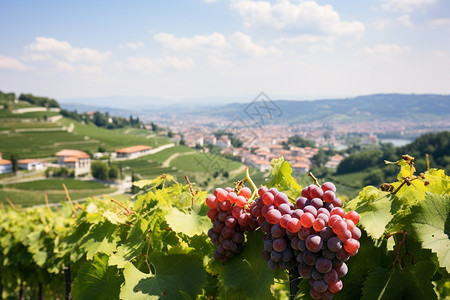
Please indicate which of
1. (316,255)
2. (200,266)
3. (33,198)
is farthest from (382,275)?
(33,198)

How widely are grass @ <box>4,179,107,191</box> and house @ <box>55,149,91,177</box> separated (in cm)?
284

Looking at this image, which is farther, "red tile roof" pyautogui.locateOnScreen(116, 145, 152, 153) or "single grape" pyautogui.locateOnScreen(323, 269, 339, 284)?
"red tile roof" pyautogui.locateOnScreen(116, 145, 152, 153)

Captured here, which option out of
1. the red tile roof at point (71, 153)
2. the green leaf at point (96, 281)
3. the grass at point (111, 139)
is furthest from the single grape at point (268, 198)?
the grass at point (111, 139)

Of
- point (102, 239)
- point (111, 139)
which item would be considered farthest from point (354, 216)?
point (111, 139)

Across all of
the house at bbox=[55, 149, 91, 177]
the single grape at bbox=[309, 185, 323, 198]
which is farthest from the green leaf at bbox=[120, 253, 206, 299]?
the house at bbox=[55, 149, 91, 177]

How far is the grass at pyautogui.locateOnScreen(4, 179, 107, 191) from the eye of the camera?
5912cm

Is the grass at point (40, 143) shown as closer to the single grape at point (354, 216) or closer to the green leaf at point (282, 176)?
the green leaf at point (282, 176)

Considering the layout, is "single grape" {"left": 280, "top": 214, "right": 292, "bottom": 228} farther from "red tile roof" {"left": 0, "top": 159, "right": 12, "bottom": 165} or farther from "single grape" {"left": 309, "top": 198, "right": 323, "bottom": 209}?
"red tile roof" {"left": 0, "top": 159, "right": 12, "bottom": 165}

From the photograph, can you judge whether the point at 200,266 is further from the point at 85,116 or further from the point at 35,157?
the point at 85,116

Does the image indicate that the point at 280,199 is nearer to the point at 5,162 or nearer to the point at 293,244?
the point at 293,244

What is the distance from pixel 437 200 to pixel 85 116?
103 metres

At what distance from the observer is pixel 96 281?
5.18ft

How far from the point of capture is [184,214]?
4.86 ft

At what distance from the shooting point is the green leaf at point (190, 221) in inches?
55.3
